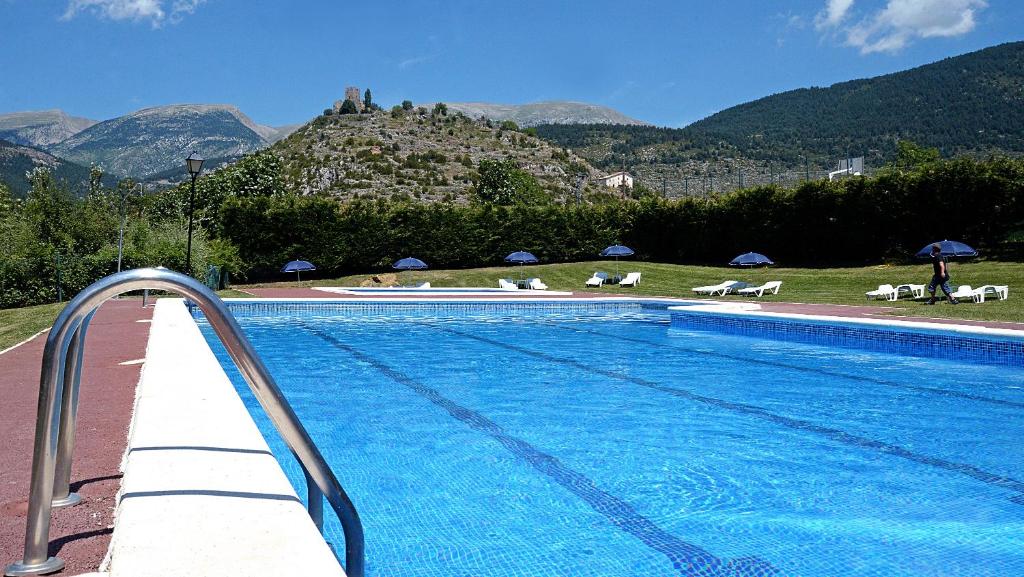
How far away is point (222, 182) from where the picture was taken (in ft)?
160

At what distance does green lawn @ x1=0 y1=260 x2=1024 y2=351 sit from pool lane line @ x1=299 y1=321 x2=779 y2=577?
686 cm

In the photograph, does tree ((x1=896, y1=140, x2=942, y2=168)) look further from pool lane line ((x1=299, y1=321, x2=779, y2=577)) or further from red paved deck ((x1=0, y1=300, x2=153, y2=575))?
red paved deck ((x1=0, y1=300, x2=153, y2=575))

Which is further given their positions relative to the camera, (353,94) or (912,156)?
(353,94)

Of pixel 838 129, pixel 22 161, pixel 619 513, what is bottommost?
pixel 619 513

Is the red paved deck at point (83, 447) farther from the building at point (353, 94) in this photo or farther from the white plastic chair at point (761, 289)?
the building at point (353, 94)

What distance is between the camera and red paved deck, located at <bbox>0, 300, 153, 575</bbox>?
2859 mm

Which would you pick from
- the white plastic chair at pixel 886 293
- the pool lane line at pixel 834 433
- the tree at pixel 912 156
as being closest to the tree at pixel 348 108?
the tree at pixel 912 156

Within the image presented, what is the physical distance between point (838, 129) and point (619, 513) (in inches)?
3891

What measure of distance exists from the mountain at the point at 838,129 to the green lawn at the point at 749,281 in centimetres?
4847

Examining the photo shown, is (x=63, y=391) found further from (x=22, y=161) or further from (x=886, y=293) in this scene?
(x=22, y=161)

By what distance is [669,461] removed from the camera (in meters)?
5.67

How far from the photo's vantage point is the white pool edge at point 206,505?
2.22 metres

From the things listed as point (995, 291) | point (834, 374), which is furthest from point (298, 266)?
point (834, 374)

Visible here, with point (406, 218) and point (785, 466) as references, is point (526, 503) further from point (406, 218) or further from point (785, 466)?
point (406, 218)
